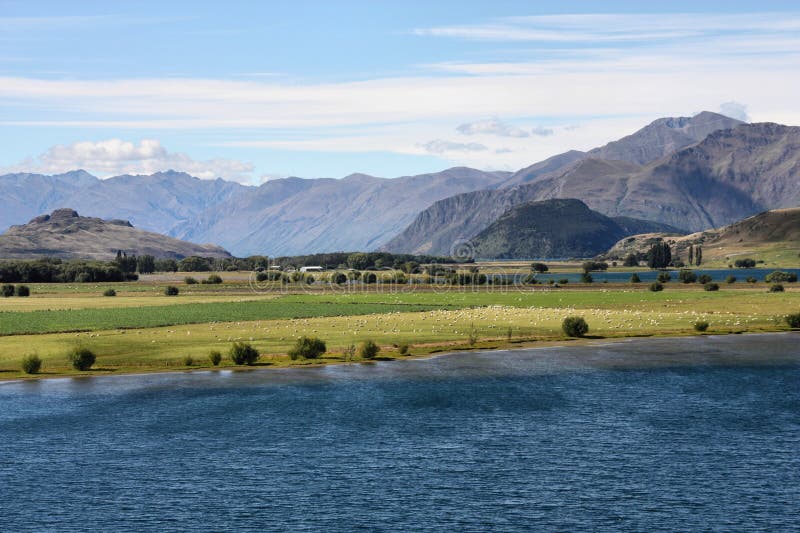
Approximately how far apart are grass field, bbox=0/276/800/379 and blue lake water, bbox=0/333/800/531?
15.4 meters

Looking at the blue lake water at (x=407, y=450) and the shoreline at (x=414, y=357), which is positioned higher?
the shoreline at (x=414, y=357)

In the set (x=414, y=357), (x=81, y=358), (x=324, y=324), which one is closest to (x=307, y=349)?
(x=414, y=357)

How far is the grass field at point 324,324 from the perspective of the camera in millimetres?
112125

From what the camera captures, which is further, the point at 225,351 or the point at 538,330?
the point at 538,330

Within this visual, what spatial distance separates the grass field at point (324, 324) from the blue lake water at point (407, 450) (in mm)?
15437

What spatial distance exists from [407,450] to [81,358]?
5034 centimetres

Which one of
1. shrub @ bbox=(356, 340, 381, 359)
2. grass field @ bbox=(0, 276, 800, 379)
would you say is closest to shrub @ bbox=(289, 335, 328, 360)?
grass field @ bbox=(0, 276, 800, 379)

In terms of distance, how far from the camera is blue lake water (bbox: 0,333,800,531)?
4988cm

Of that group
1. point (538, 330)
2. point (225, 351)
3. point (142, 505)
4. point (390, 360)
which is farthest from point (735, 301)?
point (142, 505)

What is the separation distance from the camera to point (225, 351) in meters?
112

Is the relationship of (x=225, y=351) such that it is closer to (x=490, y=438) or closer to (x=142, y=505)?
(x=490, y=438)

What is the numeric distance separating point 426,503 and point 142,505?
53.8 ft

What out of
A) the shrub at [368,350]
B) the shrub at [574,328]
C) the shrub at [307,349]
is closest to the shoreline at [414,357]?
the shrub at [368,350]

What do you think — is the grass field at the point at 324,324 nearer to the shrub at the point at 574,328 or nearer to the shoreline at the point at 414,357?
the shoreline at the point at 414,357
